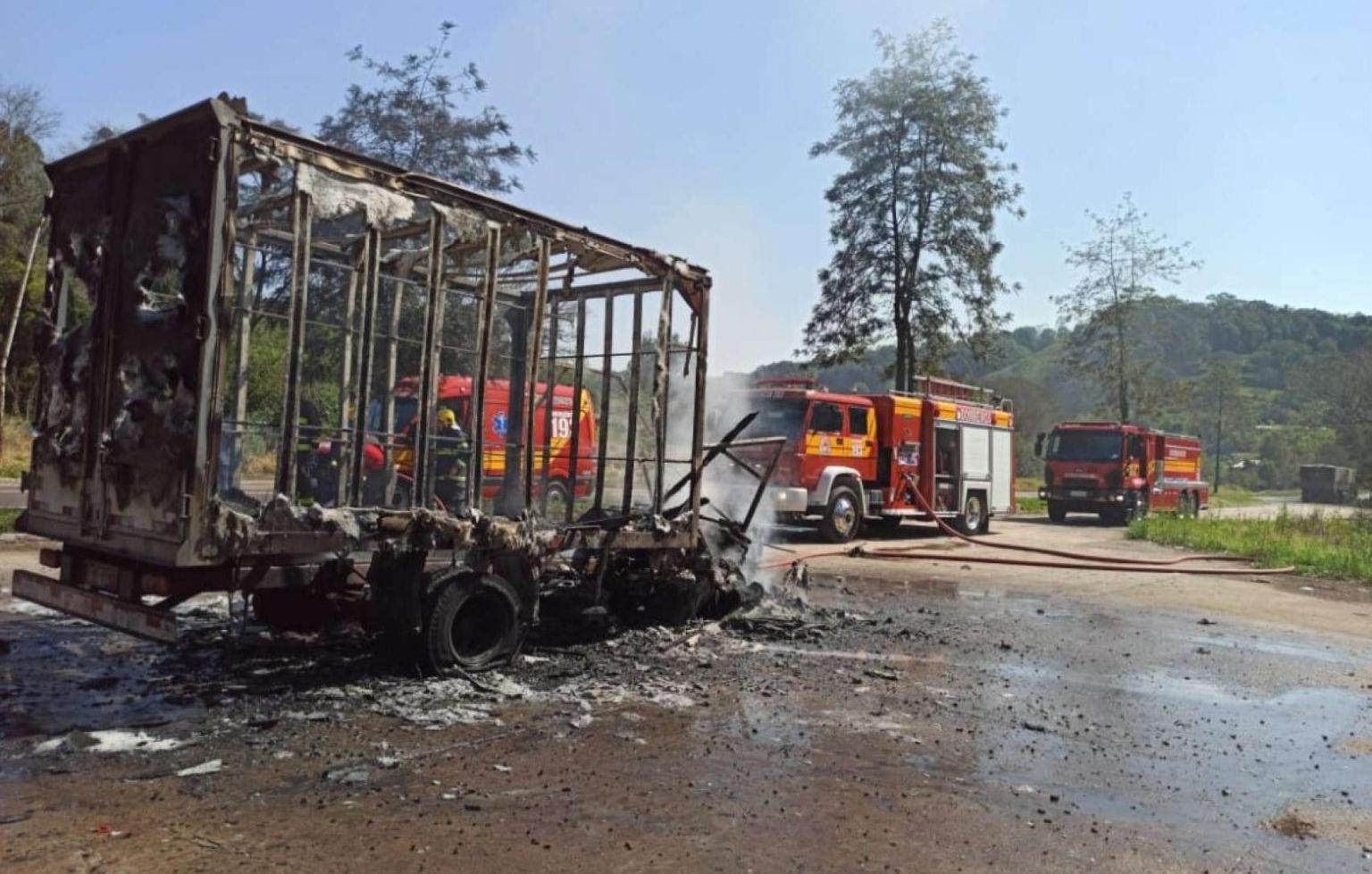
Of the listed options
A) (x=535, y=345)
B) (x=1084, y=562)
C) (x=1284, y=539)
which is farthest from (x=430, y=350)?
(x=1284, y=539)

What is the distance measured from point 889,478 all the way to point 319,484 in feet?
41.8

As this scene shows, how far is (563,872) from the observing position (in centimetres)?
342

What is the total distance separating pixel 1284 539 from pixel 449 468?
53.0 feet

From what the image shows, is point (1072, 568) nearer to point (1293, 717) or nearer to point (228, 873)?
point (1293, 717)

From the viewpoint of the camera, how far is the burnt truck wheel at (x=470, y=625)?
19.3 ft

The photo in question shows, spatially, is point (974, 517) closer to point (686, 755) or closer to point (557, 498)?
point (557, 498)

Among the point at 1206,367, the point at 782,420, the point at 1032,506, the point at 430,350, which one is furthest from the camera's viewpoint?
the point at 1206,367

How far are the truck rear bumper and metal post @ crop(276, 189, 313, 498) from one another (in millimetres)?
866

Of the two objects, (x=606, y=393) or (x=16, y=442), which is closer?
(x=606, y=393)

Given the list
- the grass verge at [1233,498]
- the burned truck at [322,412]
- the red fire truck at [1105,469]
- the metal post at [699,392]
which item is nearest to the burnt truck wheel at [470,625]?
the burned truck at [322,412]

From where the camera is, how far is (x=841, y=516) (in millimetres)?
16609

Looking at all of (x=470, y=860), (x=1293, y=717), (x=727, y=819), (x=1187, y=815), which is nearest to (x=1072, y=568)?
(x=1293, y=717)

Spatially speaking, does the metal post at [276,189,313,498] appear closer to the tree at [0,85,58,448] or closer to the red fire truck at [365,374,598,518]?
the red fire truck at [365,374,598,518]

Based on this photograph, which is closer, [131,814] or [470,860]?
[470,860]
